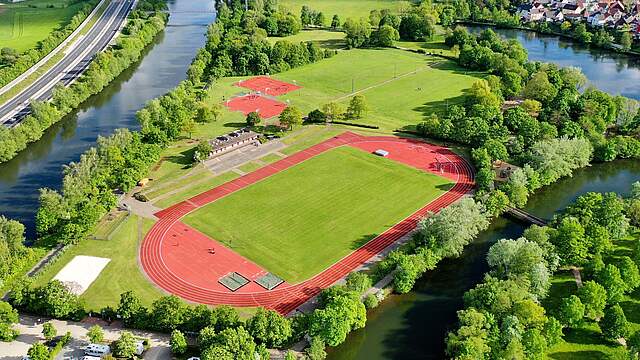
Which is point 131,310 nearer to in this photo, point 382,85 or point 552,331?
point 552,331

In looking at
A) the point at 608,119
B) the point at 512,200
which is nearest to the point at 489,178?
the point at 512,200

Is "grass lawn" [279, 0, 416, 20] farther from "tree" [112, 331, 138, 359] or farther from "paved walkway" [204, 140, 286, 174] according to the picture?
"tree" [112, 331, 138, 359]

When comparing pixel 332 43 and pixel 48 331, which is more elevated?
pixel 332 43

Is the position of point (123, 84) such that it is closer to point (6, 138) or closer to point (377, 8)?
point (6, 138)

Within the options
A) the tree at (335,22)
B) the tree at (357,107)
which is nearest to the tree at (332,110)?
the tree at (357,107)

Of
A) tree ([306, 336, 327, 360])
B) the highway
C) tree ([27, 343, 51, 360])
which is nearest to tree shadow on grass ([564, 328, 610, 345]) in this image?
tree ([306, 336, 327, 360])

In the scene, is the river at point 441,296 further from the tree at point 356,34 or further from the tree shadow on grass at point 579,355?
the tree at point 356,34

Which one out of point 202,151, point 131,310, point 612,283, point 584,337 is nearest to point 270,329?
point 131,310
